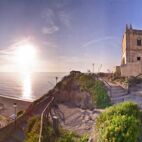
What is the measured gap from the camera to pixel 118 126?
6.56m

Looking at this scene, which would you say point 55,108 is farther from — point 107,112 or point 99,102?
point 107,112

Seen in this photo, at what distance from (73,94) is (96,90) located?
5.72ft

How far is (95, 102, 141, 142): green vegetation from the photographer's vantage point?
6418 mm

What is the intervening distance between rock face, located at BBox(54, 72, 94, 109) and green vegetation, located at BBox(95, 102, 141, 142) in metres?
5.29

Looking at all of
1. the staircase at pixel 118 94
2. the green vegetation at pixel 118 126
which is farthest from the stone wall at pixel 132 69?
the green vegetation at pixel 118 126

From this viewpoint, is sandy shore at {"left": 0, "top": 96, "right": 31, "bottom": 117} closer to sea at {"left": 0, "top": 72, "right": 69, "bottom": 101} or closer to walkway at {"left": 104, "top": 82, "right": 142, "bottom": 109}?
sea at {"left": 0, "top": 72, "right": 69, "bottom": 101}

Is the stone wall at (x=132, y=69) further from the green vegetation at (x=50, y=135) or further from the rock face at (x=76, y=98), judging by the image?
the green vegetation at (x=50, y=135)

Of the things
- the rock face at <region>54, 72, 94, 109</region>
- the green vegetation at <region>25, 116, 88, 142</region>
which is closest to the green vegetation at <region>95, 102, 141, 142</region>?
the green vegetation at <region>25, 116, 88, 142</region>

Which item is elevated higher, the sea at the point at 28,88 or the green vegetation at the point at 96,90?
the green vegetation at the point at 96,90

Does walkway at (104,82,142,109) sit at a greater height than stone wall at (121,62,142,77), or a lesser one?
lesser

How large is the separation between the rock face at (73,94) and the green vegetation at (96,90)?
29 centimetres

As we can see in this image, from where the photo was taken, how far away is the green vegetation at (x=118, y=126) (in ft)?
21.1

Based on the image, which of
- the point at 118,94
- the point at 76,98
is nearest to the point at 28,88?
the point at 76,98

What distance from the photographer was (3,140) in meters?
12.8
